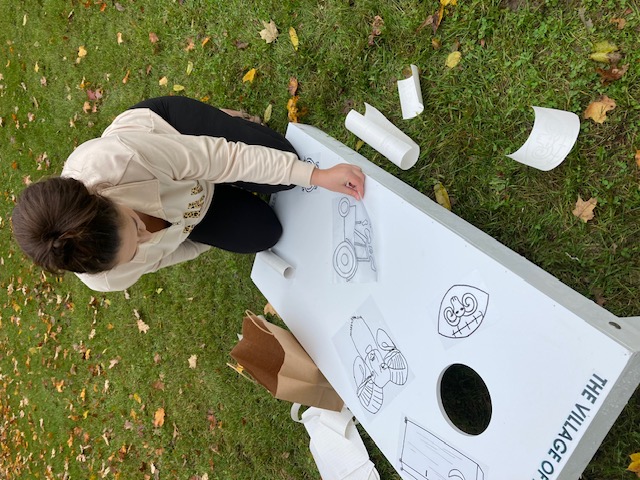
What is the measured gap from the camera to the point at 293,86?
2555mm

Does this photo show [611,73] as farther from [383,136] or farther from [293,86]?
[293,86]

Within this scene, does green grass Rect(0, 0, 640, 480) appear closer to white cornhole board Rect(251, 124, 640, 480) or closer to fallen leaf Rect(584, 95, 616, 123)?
fallen leaf Rect(584, 95, 616, 123)

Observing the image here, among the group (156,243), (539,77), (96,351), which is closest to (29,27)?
(96,351)

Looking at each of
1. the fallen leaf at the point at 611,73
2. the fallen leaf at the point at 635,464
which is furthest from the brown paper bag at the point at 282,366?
the fallen leaf at the point at 611,73

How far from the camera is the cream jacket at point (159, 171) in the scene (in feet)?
5.06

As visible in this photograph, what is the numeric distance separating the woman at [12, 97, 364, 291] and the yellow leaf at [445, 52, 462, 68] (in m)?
0.69

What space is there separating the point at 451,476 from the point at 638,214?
1.12 metres

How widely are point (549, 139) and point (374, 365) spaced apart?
3.54 feet

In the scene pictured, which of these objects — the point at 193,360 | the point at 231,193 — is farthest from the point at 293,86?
the point at 193,360

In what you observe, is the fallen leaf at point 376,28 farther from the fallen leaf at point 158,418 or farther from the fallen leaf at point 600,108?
the fallen leaf at point 158,418

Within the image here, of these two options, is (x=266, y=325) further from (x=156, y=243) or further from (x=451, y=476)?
(x=451, y=476)

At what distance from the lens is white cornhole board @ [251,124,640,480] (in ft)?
3.87

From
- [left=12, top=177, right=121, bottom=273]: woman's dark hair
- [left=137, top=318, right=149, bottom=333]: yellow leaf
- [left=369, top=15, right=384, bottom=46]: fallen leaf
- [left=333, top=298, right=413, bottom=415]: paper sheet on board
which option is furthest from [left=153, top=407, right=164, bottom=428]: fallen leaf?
[left=369, top=15, right=384, bottom=46]: fallen leaf

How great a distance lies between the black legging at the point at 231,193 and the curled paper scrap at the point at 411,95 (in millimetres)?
564
